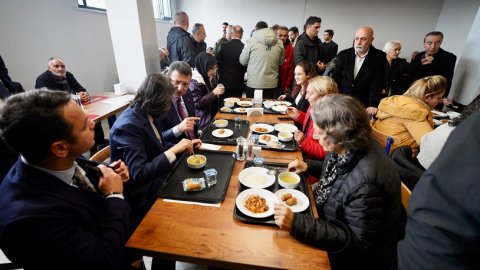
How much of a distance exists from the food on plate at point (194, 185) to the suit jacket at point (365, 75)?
8.40 ft

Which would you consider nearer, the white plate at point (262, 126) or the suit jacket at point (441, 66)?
the white plate at point (262, 126)

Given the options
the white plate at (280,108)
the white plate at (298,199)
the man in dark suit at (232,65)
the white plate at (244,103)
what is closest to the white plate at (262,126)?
the white plate at (280,108)

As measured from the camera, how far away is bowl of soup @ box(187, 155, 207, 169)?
146cm

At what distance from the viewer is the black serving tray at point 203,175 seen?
47.4 inches

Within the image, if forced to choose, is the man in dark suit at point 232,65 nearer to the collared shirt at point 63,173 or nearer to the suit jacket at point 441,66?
Result: the suit jacket at point 441,66

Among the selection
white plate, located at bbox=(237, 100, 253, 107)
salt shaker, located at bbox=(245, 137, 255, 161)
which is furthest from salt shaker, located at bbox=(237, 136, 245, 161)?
white plate, located at bbox=(237, 100, 253, 107)

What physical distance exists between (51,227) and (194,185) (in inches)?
24.4

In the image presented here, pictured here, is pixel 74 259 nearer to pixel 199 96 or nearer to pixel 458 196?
pixel 458 196

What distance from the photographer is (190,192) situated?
124cm

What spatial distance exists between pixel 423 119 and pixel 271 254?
174 cm

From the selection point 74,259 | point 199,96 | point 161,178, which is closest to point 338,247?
point 74,259

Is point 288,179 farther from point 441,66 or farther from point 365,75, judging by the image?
point 441,66

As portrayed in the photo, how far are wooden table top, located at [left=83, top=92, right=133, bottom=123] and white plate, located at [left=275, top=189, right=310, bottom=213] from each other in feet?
7.22

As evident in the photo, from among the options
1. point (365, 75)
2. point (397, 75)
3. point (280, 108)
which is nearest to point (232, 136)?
point (280, 108)
